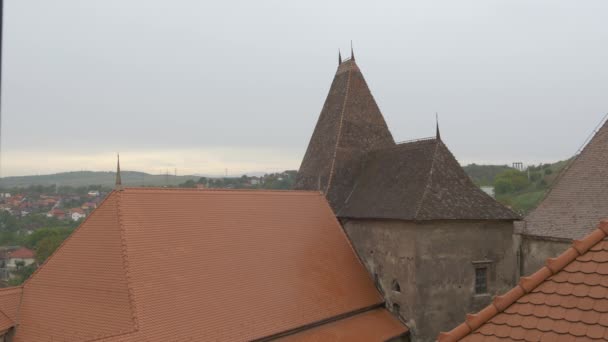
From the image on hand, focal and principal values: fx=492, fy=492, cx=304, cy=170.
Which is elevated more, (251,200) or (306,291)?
(251,200)

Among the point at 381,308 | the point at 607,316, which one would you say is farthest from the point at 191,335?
the point at 607,316

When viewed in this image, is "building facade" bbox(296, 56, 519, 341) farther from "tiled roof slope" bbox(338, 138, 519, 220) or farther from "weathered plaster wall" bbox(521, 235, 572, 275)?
"weathered plaster wall" bbox(521, 235, 572, 275)

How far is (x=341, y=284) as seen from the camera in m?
16.8

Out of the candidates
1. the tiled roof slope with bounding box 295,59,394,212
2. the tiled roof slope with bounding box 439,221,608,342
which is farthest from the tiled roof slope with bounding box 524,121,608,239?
the tiled roof slope with bounding box 439,221,608,342

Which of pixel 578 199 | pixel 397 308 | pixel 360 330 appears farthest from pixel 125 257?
pixel 578 199

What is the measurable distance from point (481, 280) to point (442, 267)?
1714 mm

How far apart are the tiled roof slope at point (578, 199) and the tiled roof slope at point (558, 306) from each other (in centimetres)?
994

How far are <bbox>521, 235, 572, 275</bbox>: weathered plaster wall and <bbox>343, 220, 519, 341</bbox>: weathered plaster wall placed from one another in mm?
1006

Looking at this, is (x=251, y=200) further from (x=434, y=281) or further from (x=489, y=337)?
(x=489, y=337)

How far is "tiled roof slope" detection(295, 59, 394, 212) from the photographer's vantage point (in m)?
21.1

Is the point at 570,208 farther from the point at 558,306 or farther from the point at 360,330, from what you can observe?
the point at 558,306

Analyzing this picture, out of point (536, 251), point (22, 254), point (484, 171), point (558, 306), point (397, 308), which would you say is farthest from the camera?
point (484, 171)

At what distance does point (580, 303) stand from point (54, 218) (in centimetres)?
8023

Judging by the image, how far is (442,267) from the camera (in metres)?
16.0
